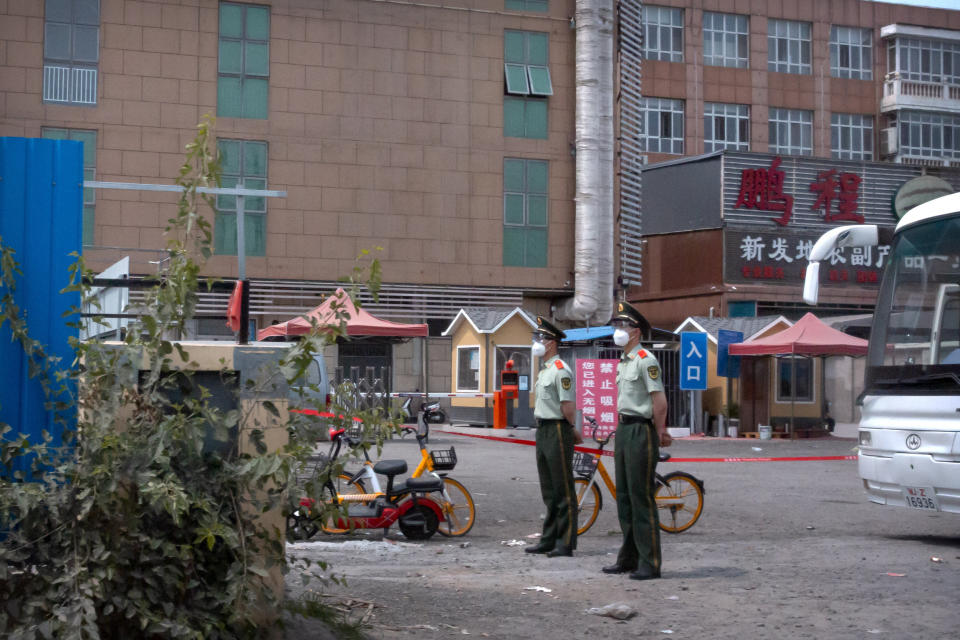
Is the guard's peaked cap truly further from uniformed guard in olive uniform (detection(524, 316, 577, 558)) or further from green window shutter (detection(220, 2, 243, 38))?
green window shutter (detection(220, 2, 243, 38))

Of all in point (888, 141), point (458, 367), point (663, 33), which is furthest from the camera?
point (888, 141)

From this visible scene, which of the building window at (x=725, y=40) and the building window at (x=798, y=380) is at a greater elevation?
the building window at (x=725, y=40)

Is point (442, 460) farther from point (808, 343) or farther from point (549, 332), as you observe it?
point (808, 343)

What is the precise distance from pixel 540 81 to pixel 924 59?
23.4m

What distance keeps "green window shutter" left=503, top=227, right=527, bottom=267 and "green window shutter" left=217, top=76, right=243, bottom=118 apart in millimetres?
8115

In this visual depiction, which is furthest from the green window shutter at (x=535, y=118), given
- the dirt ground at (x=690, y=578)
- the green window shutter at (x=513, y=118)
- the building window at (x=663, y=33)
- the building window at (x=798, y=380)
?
the dirt ground at (x=690, y=578)

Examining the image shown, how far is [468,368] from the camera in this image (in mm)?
30828

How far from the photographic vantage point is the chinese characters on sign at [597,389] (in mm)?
25469

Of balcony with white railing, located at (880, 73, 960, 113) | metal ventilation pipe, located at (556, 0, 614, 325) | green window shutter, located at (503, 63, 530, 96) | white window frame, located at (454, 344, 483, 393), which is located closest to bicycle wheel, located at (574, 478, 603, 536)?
white window frame, located at (454, 344, 483, 393)

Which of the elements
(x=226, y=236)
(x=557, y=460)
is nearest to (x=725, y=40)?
(x=226, y=236)

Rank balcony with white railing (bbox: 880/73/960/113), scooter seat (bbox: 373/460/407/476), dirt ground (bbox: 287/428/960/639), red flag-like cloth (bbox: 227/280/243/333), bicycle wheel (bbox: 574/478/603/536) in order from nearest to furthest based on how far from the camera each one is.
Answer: red flag-like cloth (bbox: 227/280/243/333) < dirt ground (bbox: 287/428/960/639) < scooter seat (bbox: 373/460/407/476) < bicycle wheel (bbox: 574/478/603/536) < balcony with white railing (bbox: 880/73/960/113)

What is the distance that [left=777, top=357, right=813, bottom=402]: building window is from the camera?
2966cm

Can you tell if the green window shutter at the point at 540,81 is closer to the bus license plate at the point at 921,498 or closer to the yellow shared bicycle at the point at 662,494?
the yellow shared bicycle at the point at 662,494

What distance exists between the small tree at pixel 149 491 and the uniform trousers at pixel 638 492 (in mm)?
3504
